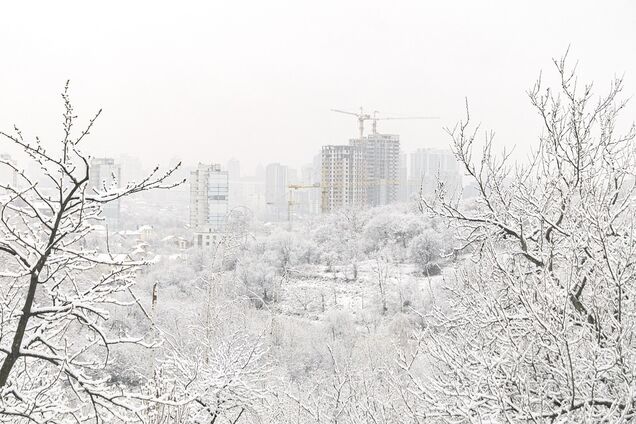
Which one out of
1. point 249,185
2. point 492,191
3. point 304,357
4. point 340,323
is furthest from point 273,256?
point 249,185

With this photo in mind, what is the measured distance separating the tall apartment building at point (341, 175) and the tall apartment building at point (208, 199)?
10.7 metres

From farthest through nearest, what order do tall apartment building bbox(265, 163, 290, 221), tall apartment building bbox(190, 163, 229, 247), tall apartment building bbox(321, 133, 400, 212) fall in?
1. tall apartment building bbox(265, 163, 290, 221)
2. tall apartment building bbox(321, 133, 400, 212)
3. tall apartment building bbox(190, 163, 229, 247)

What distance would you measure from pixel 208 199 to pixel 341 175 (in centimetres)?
1329

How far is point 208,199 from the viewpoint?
48812 mm

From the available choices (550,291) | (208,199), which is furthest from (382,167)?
(550,291)

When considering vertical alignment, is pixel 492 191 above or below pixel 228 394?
above

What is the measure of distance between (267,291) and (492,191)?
2646 cm

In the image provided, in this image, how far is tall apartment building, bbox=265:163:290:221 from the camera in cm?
7406

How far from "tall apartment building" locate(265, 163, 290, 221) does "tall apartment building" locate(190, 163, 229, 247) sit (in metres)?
23.7

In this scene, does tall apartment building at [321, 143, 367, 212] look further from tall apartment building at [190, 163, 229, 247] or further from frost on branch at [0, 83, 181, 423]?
frost on branch at [0, 83, 181, 423]

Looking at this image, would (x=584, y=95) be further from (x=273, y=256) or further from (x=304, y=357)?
(x=273, y=256)

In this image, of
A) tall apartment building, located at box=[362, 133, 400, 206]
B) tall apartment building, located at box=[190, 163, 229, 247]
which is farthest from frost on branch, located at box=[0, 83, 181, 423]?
tall apartment building, located at box=[362, 133, 400, 206]

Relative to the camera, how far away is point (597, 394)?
367 centimetres

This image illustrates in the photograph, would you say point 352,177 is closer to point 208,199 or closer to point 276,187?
point 208,199
